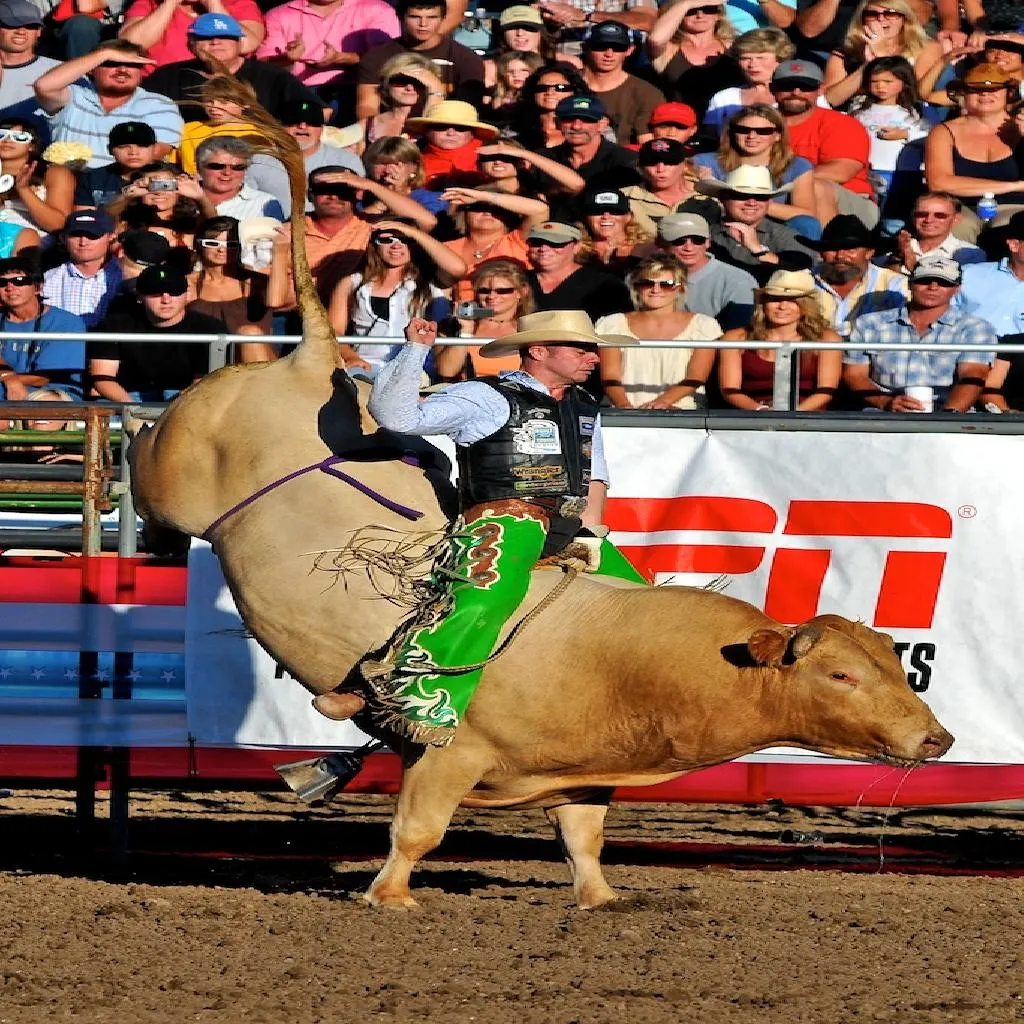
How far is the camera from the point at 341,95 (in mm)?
11820

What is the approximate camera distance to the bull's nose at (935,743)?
19.1ft

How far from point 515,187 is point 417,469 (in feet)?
12.9

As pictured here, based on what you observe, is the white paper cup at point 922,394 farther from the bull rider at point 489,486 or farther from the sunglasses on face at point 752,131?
the bull rider at point 489,486

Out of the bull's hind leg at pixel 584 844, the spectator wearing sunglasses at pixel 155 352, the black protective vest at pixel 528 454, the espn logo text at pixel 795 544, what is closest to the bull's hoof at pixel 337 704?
the black protective vest at pixel 528 454

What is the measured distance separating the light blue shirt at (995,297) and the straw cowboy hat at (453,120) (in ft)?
9.25

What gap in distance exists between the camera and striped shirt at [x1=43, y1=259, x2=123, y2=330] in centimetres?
973

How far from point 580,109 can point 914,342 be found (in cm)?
250

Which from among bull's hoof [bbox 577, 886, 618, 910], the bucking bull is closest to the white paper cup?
the bucking bull

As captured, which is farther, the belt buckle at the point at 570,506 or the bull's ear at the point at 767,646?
the belt buckle at the point at 570,506

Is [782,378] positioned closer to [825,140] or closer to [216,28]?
[825,140]

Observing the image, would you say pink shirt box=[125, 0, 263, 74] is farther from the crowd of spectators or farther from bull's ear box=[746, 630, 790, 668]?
bull's ear box=[746, 630, 790, 668]

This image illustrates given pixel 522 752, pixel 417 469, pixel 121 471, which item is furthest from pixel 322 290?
pixel 522 752

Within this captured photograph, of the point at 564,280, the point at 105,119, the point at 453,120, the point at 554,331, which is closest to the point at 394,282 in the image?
the point at 564,280

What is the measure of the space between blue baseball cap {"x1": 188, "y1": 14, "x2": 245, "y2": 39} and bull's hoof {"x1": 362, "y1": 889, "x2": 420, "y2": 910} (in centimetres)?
642
